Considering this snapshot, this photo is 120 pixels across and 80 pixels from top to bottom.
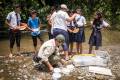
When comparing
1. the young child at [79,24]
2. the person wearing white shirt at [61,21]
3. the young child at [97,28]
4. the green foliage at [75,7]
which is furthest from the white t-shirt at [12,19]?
the green foliage at [75,7]

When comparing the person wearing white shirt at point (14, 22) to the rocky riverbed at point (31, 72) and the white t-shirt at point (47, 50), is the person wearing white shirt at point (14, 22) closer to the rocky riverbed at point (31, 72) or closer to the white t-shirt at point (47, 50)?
the rocky riverbed at point (31, 72)

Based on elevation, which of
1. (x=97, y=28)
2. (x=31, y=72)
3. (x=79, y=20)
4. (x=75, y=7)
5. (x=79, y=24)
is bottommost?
(x=31, y=72)

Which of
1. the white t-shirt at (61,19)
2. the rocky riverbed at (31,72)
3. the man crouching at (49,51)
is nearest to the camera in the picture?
the man crouching at (49,51)

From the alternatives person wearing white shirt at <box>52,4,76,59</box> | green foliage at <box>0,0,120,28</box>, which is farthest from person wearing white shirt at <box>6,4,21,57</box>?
green foliage at <box>0,0,120,28</box>

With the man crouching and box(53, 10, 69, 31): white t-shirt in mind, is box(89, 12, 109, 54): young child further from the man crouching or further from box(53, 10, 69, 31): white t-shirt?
the man crouching

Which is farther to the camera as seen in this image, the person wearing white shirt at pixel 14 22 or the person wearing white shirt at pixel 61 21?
the person wearing white shirt at pixel 14 22

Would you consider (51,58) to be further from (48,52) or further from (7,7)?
(7,7)

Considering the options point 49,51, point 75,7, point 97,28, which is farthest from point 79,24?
point 75,7

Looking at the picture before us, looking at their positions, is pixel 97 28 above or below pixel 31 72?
above

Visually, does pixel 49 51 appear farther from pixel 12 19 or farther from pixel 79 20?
pixel 12 19

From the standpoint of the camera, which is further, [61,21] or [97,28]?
[97,28]

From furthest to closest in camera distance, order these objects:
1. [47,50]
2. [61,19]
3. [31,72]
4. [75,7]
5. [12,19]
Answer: [75,7] → [12,19] → [61,19] → [31,72] → [47,50]

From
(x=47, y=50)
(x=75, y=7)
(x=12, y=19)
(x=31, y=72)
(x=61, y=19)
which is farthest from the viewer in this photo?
(x=75, y=7)

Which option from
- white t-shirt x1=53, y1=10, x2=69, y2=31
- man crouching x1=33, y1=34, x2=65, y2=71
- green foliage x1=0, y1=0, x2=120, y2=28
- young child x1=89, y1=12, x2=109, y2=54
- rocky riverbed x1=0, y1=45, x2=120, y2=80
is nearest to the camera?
man crouching x1=33, y1=34, x2=65, y2=71
